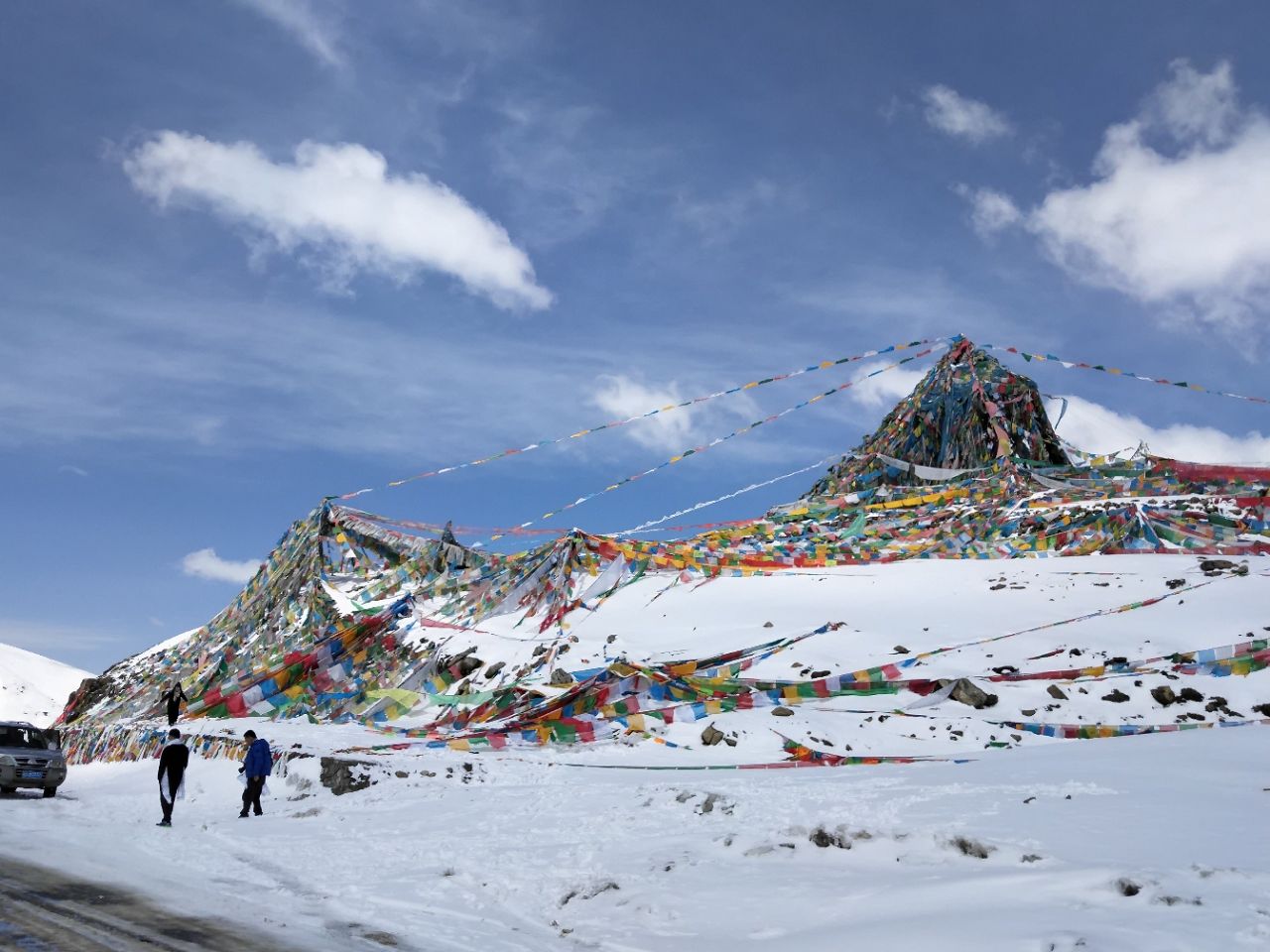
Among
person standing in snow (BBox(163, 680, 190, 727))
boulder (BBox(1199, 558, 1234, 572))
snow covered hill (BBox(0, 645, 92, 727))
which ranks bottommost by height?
person standing in snow (BBox(163, 680, 190, 727))

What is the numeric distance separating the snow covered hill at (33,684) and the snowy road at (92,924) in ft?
185

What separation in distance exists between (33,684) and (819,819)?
2685 inches

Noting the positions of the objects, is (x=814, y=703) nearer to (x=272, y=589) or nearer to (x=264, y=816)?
(x=264, y=816)

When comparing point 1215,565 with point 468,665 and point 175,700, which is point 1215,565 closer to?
point 468,665

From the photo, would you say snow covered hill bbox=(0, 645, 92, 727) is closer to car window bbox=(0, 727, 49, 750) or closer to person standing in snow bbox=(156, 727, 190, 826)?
car window bbox=(0, 727, 49, 750)

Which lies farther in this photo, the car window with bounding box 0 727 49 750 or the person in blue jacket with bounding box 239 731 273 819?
the car window with bounding box 0 727 49 750

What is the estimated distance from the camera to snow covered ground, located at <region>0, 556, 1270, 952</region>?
7.30 m

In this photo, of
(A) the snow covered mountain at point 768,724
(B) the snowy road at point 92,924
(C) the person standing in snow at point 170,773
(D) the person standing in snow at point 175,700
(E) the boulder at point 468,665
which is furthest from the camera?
(E) the boulder at point 468,665

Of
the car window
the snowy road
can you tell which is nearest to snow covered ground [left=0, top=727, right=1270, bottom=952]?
the snowy road

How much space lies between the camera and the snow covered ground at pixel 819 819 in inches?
287

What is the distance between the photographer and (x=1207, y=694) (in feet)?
51.3

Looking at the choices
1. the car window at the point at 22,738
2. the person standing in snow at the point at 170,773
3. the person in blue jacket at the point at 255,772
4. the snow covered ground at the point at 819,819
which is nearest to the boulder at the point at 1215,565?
the snow covered ground at the point at 819,819

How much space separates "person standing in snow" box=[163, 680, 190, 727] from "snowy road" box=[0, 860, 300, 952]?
13895 millimetres

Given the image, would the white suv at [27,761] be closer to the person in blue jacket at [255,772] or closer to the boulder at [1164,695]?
the person in blue jacket at [255,772]
